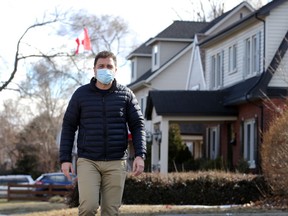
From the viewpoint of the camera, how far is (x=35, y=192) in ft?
128

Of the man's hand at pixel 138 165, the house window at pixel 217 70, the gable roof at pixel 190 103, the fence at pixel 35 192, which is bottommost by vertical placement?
the fence at pixel 35 192

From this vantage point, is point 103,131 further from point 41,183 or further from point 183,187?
point 41,183

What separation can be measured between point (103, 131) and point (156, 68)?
39.0m

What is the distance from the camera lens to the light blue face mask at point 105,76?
845 centimetres

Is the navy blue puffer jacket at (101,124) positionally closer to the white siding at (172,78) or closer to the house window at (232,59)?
the house window at (232,59)

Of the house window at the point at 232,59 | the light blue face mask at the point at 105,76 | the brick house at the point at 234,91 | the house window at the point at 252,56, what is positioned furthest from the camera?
the house window at the point at 232,59

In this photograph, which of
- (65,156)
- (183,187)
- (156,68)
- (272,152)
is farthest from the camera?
(156,68)

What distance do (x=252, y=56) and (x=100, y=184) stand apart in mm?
20938

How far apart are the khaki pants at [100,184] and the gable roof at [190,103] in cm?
2180

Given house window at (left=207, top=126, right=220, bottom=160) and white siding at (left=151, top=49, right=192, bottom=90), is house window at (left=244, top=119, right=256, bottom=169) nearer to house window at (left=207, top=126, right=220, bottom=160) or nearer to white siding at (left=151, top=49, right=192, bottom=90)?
house window at (left=207, top=126, right=220, bottom=160)

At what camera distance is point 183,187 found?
21.4 m

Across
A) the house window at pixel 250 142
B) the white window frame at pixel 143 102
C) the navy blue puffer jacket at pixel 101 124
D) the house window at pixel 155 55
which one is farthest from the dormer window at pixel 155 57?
the navy blue puffer jacket at pixel 101 124

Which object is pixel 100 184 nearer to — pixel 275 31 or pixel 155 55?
pixel 275 31

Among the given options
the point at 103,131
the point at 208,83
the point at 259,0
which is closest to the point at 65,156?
the point at 103,131
